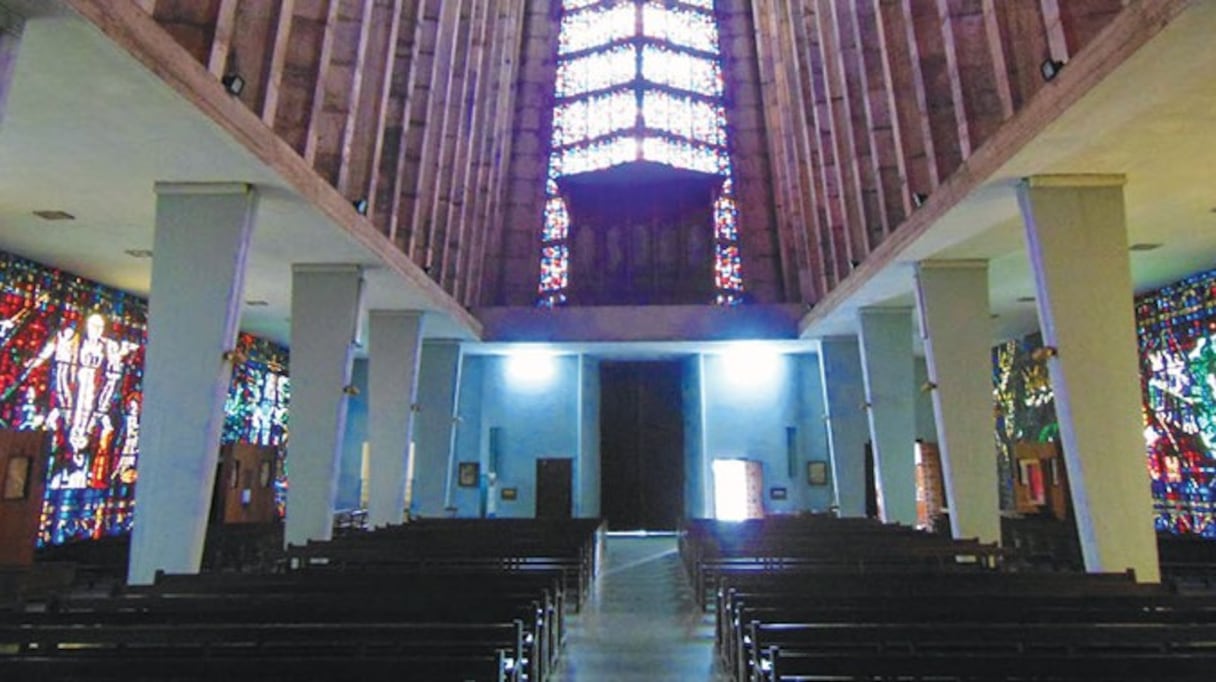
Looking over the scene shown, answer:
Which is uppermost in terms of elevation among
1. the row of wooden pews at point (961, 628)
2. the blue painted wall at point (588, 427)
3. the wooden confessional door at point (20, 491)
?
the blue painted wall at point (588, 427)

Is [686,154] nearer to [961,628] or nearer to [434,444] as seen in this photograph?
[434,444]

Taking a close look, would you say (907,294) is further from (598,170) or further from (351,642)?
(351,642)

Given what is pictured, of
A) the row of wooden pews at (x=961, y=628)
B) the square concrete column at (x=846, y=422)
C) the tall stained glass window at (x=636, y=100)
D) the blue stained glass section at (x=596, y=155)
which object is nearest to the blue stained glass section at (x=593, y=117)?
the tall stained glass window at (x=636, y=100)

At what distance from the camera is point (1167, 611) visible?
173 inches

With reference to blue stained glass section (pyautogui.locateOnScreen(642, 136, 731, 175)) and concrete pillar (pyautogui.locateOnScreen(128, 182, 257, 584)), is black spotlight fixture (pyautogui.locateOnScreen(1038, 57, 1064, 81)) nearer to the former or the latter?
concrete pillar (pyautogui.locateOnScreen(128, 182, 257, 584))

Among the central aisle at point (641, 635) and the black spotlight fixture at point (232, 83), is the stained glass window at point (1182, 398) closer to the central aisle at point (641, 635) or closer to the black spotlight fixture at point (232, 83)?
the central aisle at point (641, 635)

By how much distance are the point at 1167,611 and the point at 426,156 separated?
1072 centimetres

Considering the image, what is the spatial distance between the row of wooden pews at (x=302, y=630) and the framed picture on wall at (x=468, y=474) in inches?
455

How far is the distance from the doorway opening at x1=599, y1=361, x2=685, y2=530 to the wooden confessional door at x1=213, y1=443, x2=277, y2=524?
7881mm

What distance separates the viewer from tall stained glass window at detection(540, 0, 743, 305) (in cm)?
2116

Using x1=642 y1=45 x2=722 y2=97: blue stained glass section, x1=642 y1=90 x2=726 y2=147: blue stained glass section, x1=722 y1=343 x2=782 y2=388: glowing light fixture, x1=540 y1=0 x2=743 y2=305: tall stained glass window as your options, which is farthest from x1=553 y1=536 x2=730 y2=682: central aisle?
x1=642 y1=45 x2=722 y2=97: blue stained glass section

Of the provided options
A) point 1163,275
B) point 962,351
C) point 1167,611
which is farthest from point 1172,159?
point 1163,275

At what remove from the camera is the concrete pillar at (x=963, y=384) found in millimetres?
10008

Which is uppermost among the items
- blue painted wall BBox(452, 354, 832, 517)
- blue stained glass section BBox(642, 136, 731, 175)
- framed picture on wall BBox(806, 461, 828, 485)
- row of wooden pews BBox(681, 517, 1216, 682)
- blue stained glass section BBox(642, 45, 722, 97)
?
blue stained glass section BBox(642, 45, 722, 97)
